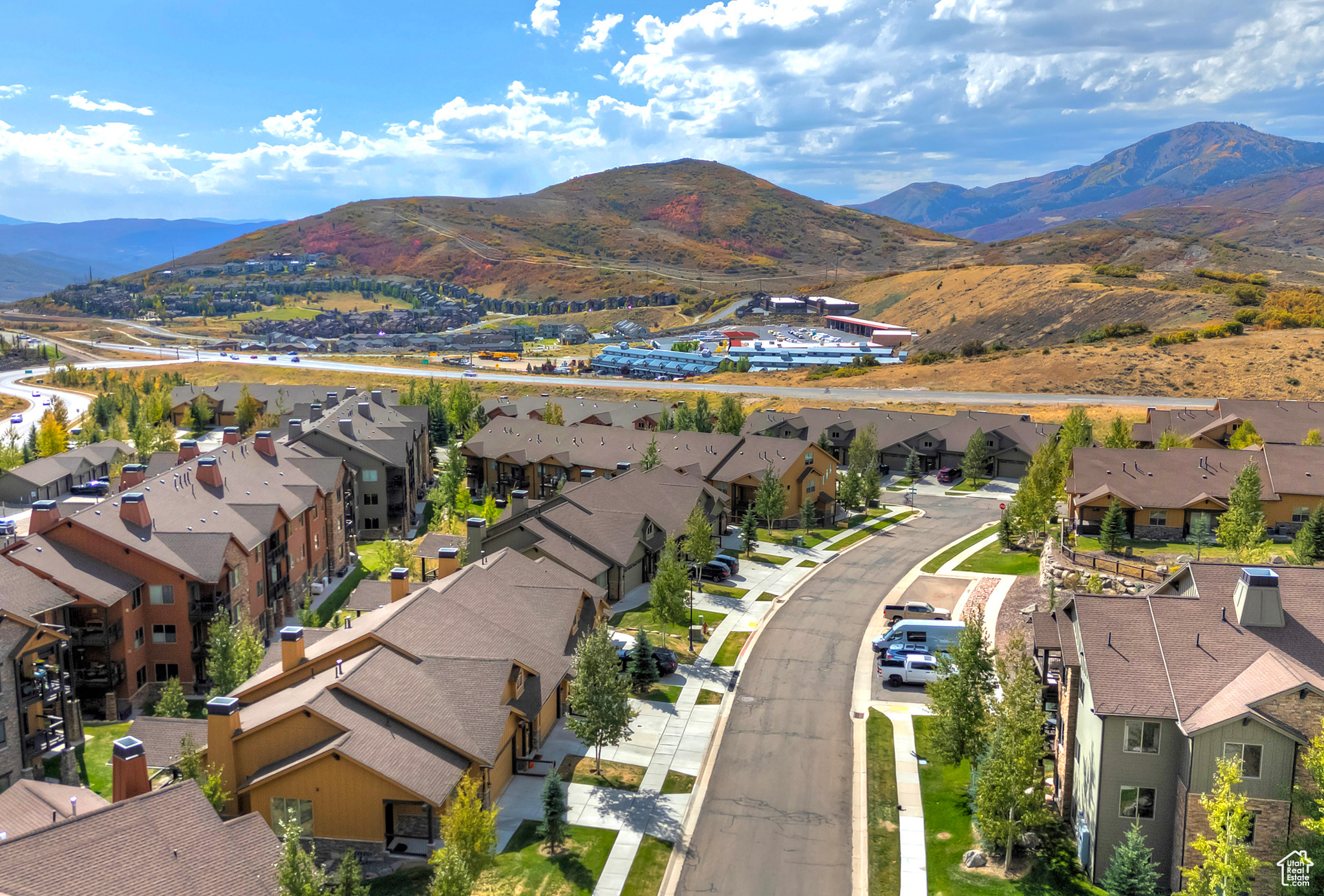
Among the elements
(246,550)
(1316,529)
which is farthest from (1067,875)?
(246,550)

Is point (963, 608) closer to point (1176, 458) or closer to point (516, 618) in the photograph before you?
point (1176, 458)

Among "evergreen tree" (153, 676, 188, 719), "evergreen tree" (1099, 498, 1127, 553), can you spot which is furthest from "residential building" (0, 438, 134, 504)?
"evergreen tree" (1099, 498, 1127, 553)

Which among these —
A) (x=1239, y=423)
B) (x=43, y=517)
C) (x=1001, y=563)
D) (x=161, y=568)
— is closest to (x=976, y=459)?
(x=1239, y=423)

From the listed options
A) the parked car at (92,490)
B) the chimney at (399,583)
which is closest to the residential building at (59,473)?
the parked car at (92,490)

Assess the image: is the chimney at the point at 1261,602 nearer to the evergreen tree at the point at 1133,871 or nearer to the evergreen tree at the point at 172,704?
the evergreen tree at the point at 1133,871

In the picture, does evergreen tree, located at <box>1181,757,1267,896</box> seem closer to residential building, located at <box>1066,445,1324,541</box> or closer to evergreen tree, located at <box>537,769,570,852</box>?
evergreen tree, located at <box>537,769,570,852</box>

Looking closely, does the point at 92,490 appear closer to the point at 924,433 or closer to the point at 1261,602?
the point at 1261,602

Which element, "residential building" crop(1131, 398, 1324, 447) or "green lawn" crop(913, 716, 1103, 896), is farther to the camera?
"residential building" crop(1131, 398, 1324, 447)
